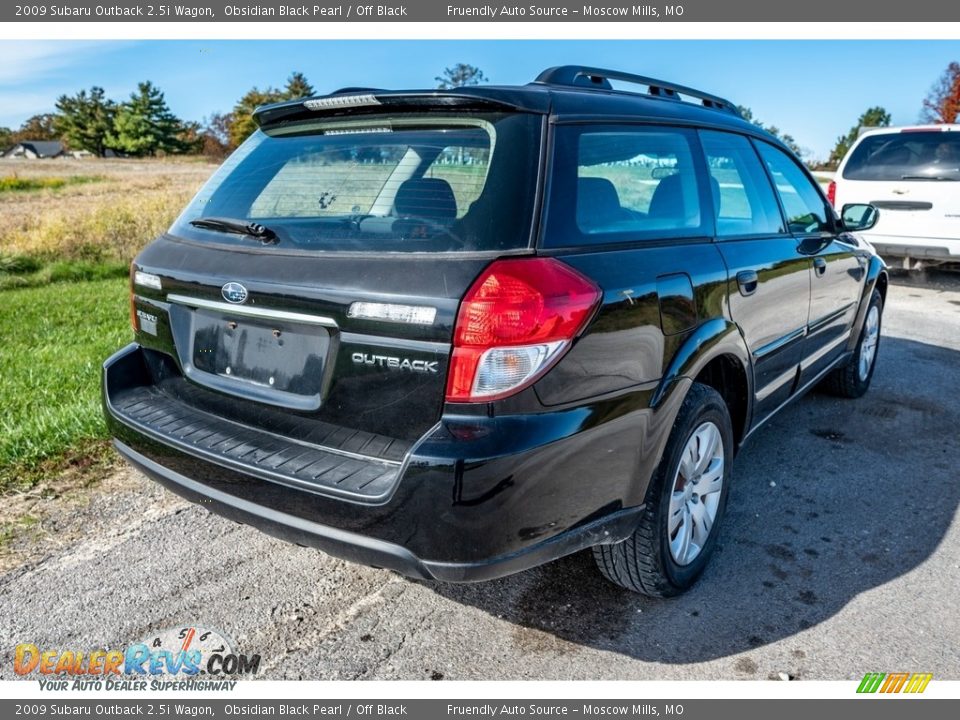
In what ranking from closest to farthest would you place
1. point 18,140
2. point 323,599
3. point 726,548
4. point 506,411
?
1. point 506,411
2. point 323,599
3. point 726,548
4. point 18,140

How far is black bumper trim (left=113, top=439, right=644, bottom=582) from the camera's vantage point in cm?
202

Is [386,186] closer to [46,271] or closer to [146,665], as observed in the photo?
[146,665]

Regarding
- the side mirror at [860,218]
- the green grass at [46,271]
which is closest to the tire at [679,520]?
the side mirror at [860,218]

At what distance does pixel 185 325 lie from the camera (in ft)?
8.45

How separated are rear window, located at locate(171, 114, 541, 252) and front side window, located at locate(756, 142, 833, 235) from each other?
198 cm

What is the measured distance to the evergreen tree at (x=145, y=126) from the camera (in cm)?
8512

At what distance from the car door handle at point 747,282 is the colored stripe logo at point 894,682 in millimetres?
1469

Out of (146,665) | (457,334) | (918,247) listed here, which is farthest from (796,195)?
(918,247)

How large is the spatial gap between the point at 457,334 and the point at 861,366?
13.6 ft

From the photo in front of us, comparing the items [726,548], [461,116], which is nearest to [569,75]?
[461,116]

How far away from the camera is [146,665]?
93.7 inches

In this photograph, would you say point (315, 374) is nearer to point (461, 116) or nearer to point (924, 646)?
point (461, 116)

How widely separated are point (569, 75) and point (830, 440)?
287cm

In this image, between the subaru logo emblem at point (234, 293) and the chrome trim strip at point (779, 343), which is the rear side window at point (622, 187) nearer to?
the chrome trim strip at point (779, 343)
